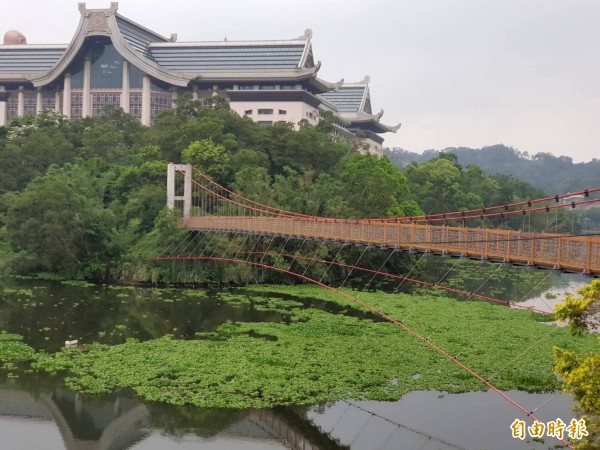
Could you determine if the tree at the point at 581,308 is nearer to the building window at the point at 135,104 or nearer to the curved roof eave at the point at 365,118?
the building window at the point at 135,104

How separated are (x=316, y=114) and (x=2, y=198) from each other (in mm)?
32885

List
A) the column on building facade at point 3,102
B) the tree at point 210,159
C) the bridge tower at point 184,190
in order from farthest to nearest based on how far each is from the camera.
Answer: the column on building facade at point 3,102
the tree at point 210,159
the bridge tower at point 184,190

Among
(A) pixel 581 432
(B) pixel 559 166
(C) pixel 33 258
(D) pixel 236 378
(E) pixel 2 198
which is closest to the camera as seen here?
(A) pixel 581 432

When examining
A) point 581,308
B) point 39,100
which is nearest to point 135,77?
point 39,100

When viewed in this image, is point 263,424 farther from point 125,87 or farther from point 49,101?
point 49,101

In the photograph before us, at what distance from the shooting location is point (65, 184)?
1192 inches

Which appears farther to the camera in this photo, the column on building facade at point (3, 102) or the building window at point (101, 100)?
the column on building facade at point (3, 102)

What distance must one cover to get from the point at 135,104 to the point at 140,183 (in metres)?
26.6

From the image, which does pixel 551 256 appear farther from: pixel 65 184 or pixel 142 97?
pixel 142 97

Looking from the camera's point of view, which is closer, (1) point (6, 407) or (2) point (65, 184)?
(1) point (6, 407)

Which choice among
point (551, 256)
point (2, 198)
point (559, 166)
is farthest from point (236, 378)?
point (559, 166)

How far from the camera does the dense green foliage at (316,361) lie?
14070mm

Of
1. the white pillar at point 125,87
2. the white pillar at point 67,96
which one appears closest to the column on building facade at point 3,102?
the white pillar at point 67,96

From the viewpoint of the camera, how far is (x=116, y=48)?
2285 inches
